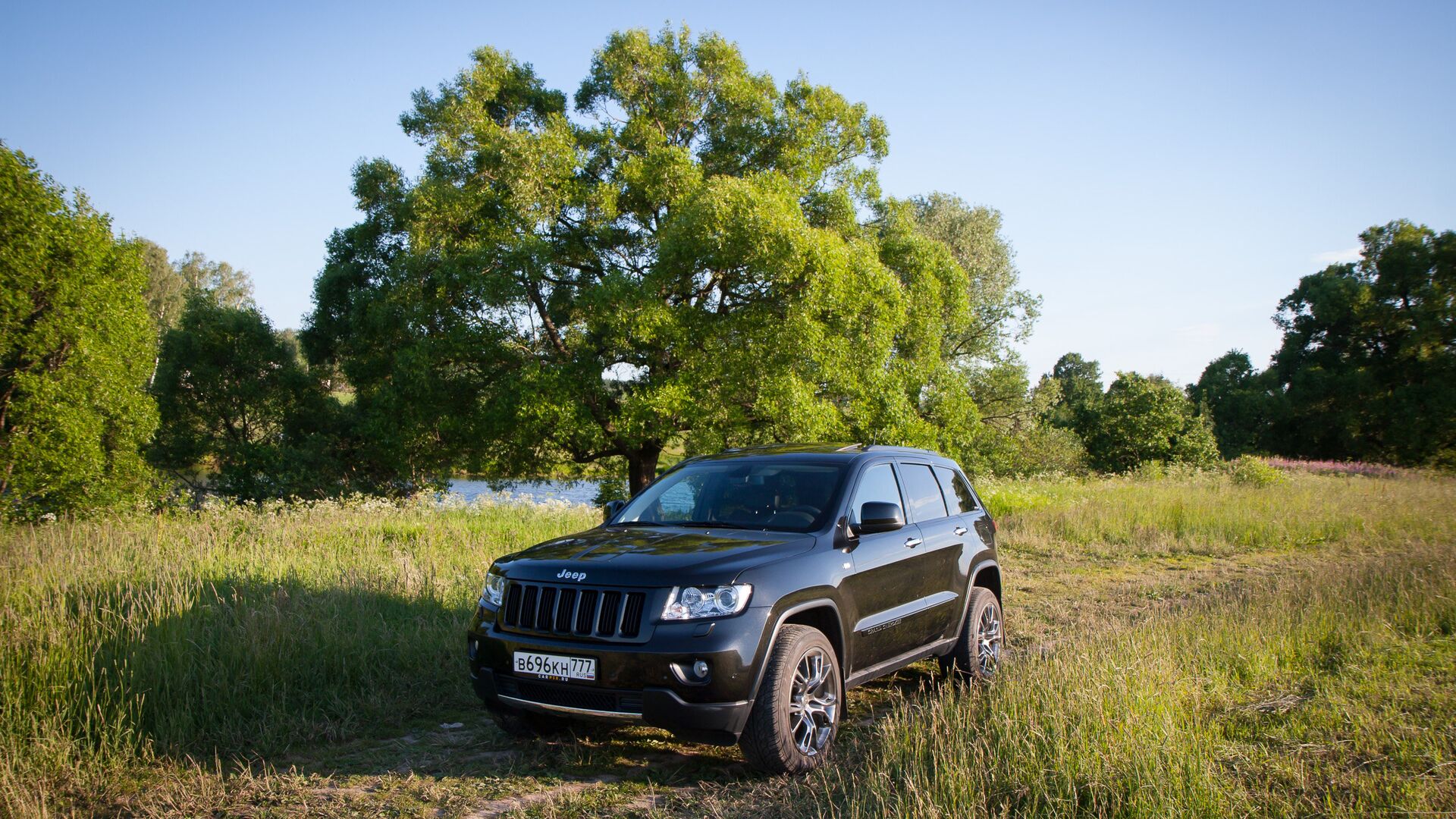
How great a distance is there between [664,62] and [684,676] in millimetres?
23282

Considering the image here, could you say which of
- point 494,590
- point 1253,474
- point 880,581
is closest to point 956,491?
point 880,581

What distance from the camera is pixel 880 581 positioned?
5.46m

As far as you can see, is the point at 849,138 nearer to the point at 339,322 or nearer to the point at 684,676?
the point at 339,322

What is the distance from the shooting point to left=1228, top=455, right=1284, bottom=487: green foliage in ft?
77.2

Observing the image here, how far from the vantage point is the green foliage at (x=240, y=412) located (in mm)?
25438

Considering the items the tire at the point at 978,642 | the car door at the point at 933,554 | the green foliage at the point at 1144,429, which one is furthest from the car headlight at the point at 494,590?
the green foliage at the point at 1144,429

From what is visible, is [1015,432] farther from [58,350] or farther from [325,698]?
[325,698]

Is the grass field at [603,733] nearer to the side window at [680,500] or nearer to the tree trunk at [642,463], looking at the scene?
the side window at [680,500]

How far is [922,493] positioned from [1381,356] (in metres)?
54.1

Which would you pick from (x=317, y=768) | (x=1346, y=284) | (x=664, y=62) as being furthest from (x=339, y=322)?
(x=1346, y=284)

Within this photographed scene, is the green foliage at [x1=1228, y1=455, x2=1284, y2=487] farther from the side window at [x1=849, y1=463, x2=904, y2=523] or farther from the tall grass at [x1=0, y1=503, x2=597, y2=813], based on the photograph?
the tall grass at [x1=0, y1=503, x2=597, y2=813]

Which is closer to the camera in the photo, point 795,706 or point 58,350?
point 795,706

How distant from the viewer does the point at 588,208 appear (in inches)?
898

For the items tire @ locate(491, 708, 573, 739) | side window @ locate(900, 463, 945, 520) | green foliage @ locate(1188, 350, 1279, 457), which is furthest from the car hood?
green foliage @ locate(1188, 350, 1279, 457)
